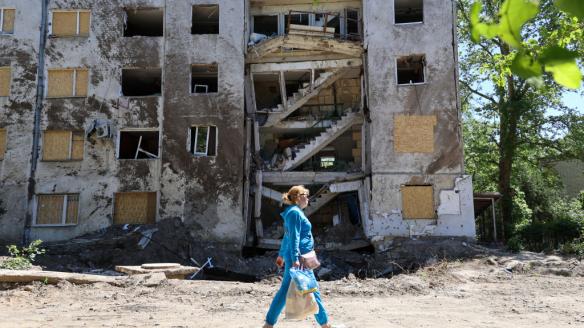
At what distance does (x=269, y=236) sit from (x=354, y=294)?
38.9 ft

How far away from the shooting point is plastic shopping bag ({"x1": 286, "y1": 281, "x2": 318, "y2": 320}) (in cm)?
577

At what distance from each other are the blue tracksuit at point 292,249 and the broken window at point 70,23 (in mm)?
21361

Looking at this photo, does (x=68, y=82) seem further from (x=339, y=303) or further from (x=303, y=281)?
(x=303, y=281)

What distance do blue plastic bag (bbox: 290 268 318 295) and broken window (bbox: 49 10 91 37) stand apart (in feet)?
71.4

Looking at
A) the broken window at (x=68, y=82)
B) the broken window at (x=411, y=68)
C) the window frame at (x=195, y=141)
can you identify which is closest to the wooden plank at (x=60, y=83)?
the broken window at (x=68, y=82)

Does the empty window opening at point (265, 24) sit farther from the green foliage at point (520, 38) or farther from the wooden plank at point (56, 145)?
the green foliage at point (520, 38)

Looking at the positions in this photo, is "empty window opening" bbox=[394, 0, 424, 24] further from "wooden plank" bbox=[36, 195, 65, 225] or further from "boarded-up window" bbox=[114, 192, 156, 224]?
"wooden plank" bbox=[36, 195, 65, 225]

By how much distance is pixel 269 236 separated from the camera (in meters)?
22.9

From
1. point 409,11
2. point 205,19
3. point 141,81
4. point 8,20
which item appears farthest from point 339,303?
point 8,20

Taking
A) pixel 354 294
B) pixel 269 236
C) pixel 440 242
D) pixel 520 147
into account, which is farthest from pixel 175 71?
pixel 520 147

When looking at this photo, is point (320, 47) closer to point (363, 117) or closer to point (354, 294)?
point (363, 117)

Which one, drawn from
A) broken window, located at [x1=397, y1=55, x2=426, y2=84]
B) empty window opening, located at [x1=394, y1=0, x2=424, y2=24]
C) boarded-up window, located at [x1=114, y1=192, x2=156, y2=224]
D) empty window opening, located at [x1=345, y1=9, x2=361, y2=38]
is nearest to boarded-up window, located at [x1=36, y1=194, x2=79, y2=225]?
boarded-up window, located at [x1=114, y1=192, x2=156, y2=224]

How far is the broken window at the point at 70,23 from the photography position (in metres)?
24.0

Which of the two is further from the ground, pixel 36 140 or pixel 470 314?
pixel 36 140
